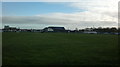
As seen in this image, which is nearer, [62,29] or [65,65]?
[65,65]

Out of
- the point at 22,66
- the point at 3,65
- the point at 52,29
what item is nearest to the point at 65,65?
the point at 22,66

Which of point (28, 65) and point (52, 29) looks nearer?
point (28, 65)

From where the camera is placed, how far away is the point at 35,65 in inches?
247

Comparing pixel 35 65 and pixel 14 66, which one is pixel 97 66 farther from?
pixel 14 66

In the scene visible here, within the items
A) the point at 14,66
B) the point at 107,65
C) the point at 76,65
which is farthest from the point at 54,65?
the point at 107,65

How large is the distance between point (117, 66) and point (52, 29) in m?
82.4

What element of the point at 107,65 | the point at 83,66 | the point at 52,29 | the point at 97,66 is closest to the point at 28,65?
the point at 83,66

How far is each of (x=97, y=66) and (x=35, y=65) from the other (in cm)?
211

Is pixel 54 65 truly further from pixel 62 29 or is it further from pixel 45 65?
pixel 62 29

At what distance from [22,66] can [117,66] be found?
3.16 m

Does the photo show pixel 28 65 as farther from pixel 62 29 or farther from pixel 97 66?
pixel 62 29

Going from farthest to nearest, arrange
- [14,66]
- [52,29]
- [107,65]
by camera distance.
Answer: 1. [52,29]
2. [107,65]
3. [14,66]

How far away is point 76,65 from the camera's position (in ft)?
20.9

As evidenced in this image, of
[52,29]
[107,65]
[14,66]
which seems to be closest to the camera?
[14,66]
